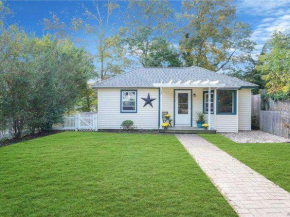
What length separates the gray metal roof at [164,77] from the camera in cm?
1489

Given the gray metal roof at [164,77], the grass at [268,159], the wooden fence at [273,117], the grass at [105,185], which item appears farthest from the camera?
the gray metal roof at [164,77]

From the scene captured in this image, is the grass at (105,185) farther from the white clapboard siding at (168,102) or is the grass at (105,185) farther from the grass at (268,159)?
the white clapboard siding at (168,102)

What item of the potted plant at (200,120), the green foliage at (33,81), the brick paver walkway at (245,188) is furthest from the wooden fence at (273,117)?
the green foliage at (33,81)

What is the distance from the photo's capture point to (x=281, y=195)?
420 cm

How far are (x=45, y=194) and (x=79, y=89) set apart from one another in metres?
13.9

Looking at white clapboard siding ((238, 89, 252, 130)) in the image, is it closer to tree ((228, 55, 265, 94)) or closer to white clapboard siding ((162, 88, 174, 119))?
white clapboard siding ((162, 88, 174, 119))

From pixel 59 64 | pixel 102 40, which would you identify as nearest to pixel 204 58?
pixel 102 40

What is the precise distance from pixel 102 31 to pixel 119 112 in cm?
1273

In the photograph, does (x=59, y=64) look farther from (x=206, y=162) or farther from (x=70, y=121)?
(x=206, y=162)

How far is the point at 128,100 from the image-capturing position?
15062mm

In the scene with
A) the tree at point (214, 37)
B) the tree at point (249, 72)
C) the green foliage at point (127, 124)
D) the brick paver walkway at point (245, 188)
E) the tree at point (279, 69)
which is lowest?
the brick paver walkway at point (245, 188)

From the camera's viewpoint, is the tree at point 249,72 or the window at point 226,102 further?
the tree at point 249,72

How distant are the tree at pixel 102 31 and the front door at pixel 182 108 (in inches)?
445

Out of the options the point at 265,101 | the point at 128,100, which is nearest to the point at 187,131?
the point at 128,100
